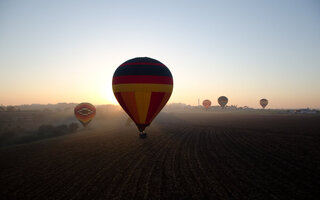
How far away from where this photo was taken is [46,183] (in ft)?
31.0

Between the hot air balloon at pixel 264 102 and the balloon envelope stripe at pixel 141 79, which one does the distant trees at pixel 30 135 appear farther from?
the hot air balloon at pixel 264 102

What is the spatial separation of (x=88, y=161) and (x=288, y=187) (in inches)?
443

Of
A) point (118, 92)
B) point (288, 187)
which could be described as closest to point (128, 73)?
point (118, 92)

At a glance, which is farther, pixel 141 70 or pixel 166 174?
pixel 141 70

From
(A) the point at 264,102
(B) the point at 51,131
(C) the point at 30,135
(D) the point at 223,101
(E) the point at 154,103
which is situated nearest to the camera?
(E) the point at 154,103

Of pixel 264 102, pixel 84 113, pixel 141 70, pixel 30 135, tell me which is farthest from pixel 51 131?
pixel 264 102

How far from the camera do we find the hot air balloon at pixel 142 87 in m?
14.5

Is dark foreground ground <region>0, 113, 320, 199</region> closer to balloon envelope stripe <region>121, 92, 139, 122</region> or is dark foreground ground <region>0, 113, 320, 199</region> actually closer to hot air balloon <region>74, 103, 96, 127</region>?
balloon envelope stripe <region>121, 92, 139, 122</region>

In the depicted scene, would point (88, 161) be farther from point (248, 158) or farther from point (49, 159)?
point (248, 158)

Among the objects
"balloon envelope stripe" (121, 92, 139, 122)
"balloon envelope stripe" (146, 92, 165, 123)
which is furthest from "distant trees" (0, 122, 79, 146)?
"balloon envelope stripe" (146, 92, 165, 123)

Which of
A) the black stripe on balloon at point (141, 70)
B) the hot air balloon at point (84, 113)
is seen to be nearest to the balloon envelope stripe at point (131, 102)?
the black stripe on balloon at point (141, 70)

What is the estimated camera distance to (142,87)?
14.4m

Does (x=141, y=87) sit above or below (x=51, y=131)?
above

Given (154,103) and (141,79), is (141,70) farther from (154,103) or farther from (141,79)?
(154,103)
